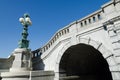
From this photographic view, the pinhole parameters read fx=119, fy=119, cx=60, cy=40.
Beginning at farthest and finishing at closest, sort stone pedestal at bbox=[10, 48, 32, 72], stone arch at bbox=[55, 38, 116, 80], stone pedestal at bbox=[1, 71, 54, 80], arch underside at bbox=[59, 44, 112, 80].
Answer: stone pedestal at bbox=[10, 48, 32, 72] < arch underside at bbox=[59, 44, 112, 80] < stone pedestal at bbox=[1, 71, 54, 80] < stone arch at bbox=[55, 38, 116, 80]

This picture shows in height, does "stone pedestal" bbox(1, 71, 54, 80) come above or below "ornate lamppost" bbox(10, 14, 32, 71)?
below

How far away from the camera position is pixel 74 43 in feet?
27.7

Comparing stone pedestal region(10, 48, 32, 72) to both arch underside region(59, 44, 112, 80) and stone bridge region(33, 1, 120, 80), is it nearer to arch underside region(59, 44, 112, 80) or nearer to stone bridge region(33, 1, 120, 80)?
stone bridge region(33, 1, 120, 80)

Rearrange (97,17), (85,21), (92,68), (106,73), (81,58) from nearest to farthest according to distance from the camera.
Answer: (97,17)
(85,21)
(81,58)
(92,68)
(106,73)

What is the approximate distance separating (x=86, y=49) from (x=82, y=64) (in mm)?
2248

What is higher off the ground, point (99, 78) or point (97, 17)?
point (97, 17)

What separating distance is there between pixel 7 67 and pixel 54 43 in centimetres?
617

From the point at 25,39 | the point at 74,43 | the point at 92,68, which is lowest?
the point at 92,68

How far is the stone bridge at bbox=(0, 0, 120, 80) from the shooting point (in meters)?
5.96

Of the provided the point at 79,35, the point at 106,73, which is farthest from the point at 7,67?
the point at 106,73

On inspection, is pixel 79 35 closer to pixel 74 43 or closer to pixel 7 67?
pixel 74 43

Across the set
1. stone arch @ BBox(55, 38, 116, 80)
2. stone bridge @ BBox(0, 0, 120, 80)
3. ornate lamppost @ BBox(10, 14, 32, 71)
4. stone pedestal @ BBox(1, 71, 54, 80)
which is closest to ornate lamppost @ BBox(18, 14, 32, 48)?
ornate lamppost @ BBox(10, 14, 32, 71)

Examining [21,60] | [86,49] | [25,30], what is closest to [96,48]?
[86,49]

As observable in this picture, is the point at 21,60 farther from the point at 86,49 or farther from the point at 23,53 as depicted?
the point at 86,49
